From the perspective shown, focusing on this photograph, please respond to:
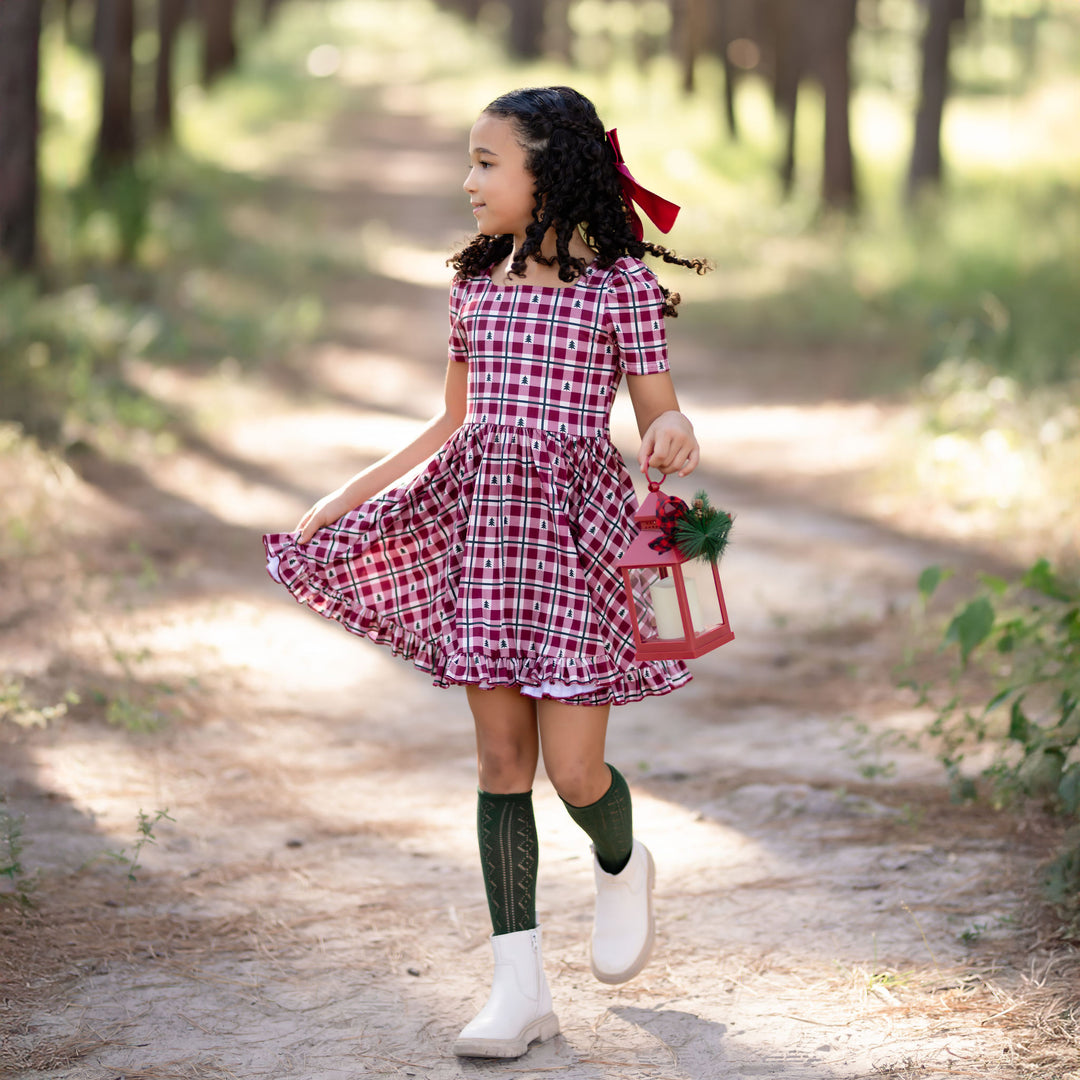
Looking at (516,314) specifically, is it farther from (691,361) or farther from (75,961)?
(691,361)

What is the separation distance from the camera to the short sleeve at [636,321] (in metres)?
2.93

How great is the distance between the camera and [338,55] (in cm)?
3956

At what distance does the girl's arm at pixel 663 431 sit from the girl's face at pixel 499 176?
45cm

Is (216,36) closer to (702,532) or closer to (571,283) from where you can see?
(571,283)

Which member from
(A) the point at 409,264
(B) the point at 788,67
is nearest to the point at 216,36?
(B) the point at 788,67

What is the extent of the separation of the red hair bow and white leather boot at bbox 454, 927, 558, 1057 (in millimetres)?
1589

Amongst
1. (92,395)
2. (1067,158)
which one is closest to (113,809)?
(92,395)

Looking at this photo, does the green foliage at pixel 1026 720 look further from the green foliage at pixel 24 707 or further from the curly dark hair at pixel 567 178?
the green foliage at pixel 24 707

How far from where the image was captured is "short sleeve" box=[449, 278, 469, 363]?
122 inches

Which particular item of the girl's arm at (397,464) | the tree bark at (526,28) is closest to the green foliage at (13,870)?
the girl's arm at (397,464)

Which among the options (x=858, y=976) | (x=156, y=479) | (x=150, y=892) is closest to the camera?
(x=858, y=976)

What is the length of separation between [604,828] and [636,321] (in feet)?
3.69

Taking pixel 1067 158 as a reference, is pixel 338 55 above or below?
above

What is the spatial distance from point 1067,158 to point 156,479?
18.4 m
